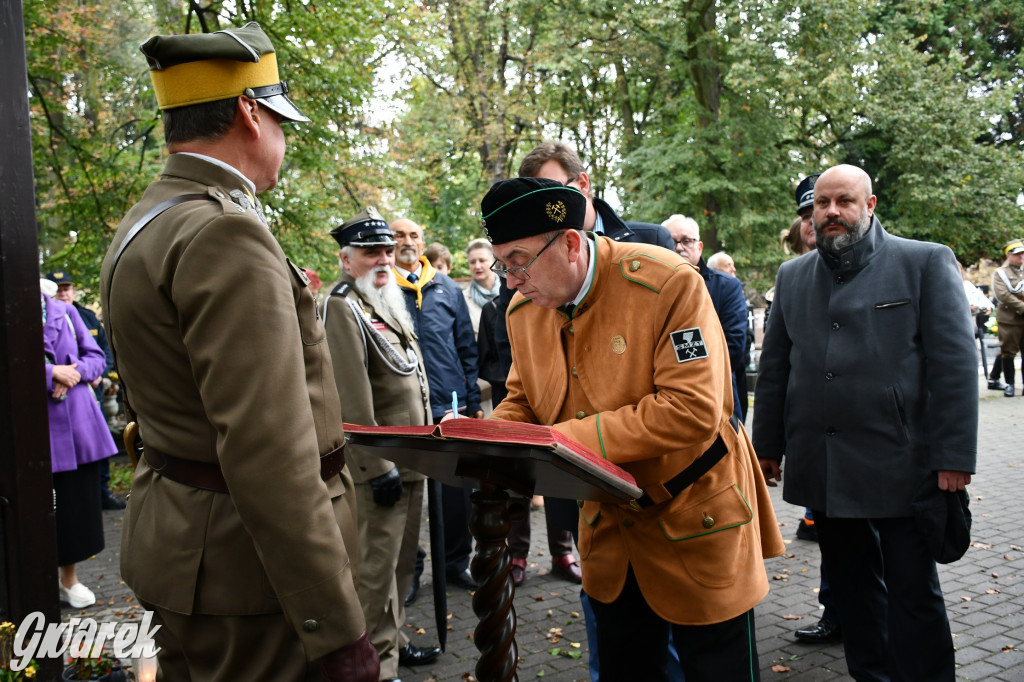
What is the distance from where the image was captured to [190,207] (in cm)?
206

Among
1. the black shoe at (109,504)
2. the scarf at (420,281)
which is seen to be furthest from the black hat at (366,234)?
the black shoe at (109,504)

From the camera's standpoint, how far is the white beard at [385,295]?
15.0ft

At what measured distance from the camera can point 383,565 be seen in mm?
4219

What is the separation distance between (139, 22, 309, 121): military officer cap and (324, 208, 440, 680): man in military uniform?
2086 millimetres

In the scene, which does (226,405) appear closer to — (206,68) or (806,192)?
(206,68)

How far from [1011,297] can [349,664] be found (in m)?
13.5

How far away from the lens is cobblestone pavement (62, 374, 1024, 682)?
4273 millimetres

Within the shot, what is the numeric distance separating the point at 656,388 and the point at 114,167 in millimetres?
9378

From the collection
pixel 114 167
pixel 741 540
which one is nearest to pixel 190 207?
pixel 741 540

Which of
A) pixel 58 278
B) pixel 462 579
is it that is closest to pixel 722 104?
pixel 58 278

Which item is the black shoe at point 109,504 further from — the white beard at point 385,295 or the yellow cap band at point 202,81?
the yellow cap band at point 202,81

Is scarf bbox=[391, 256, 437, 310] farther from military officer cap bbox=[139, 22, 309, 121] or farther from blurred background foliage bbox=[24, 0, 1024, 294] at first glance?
blurred background foliage bbox=[24, 0, 1024, 294]

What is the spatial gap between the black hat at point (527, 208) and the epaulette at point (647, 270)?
8.6 inches

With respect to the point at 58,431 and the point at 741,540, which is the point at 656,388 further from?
the point at 58,431
